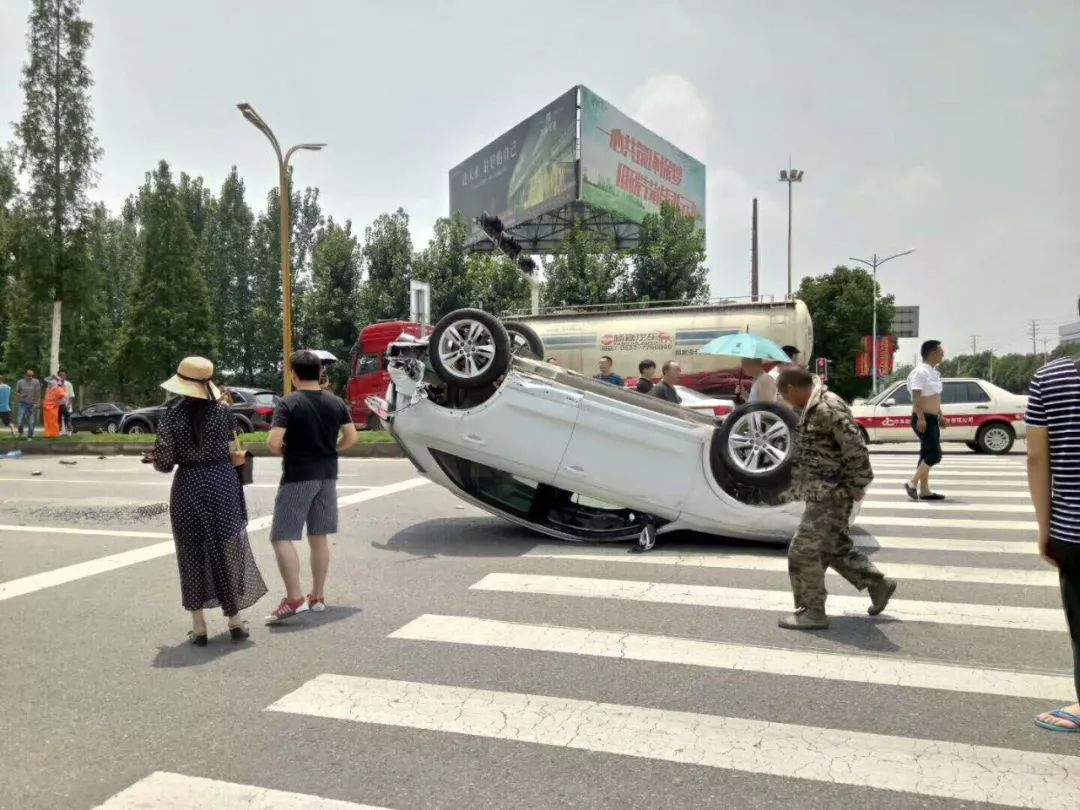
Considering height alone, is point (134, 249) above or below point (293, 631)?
above

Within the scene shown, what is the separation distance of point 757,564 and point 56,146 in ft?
104

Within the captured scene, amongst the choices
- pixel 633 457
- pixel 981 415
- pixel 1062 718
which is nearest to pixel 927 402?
pixel 633 457

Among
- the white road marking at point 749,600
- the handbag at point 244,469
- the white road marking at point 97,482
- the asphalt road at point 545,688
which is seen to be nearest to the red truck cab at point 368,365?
the white road marking at point 97,482

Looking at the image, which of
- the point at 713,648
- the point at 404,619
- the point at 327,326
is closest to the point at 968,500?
the point at 713,648

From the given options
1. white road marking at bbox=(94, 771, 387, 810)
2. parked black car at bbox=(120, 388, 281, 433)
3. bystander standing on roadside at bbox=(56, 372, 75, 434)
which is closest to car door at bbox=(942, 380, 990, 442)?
parked black car at bbox=(120, 388, 281, 433)

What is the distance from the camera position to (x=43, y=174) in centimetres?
3008

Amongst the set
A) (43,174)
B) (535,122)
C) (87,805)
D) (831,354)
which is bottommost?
(87,805)

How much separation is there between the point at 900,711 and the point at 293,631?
340 centimetres

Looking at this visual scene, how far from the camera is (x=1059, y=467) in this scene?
3.38 meters

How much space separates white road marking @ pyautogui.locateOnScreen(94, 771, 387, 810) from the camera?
9.98ft

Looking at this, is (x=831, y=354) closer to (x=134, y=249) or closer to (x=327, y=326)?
(x=327, y=326)

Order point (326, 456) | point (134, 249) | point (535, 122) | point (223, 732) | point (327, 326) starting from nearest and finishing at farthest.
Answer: point (223, 732) → point (326, 456) → point (327, 326) → point (535, 122) → point (134, 249)

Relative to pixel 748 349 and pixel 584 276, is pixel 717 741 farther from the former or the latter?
pixel 584 276

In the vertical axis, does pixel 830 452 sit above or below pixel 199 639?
above
